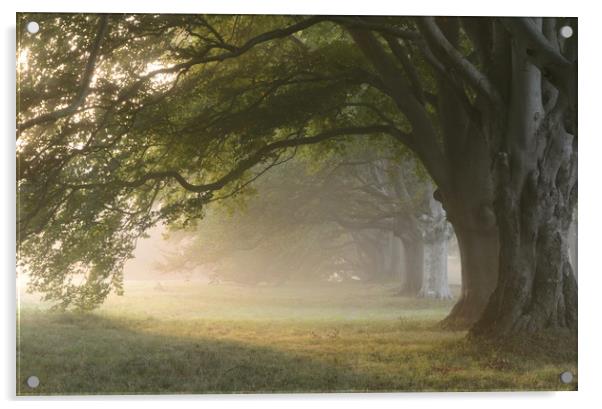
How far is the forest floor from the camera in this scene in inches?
390

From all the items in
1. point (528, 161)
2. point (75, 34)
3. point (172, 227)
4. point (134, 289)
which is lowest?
point (134, 289)

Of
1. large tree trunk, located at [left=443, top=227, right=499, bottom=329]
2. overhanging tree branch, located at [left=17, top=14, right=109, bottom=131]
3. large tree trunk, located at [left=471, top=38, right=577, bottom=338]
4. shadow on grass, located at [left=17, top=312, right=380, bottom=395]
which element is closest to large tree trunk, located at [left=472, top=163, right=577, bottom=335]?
large tree trunk, located at [left=471, top=38, right=577, bottom=338]

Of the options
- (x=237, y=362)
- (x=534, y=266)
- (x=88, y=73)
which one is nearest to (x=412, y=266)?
(x=534, y=266)

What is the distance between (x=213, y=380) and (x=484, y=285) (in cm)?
362

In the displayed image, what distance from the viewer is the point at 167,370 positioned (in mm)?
10039

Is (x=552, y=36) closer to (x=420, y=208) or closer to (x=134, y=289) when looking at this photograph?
(x=420, y=208)

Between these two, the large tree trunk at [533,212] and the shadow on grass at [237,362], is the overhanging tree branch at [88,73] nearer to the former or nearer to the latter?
the shadow on grass at [237,362]

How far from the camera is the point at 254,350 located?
10172 mm

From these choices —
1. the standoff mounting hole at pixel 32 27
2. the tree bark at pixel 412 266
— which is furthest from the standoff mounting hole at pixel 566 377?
the standoff mounting hole at pixel 32 27

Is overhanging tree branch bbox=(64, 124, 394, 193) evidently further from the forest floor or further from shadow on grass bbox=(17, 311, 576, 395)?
shadow on grass bbox=(17, 311, 576, 395)

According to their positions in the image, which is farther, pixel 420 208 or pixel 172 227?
pixel 420 208

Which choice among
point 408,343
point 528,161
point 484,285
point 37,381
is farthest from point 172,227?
point 528,161

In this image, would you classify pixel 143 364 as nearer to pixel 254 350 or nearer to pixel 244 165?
pixel 254 350

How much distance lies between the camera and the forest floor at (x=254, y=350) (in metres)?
9.91
